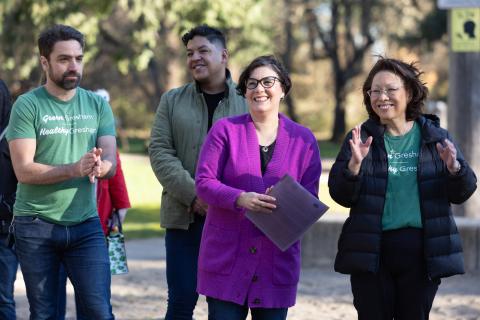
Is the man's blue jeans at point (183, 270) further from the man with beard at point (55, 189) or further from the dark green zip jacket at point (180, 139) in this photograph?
the man with beard at point (55, 189)

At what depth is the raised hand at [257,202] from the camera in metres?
4.65

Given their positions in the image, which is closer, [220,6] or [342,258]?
[342,258]

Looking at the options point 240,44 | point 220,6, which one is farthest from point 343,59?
point 220,6

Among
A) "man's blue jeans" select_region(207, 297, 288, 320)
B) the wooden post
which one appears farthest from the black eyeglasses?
the wooden post

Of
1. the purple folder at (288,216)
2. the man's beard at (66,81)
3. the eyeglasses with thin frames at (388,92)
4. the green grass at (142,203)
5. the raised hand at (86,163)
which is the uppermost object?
the man's beard at (66,81)

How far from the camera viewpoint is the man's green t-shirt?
5.30 metres

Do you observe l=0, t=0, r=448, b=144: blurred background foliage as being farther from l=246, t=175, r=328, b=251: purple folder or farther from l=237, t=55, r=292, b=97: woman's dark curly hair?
l=246, t=175, r=328, b=251: purple folder

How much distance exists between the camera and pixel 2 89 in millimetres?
6309

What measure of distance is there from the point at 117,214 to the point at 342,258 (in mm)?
2525

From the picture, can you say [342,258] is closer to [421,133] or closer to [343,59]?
[421,133]

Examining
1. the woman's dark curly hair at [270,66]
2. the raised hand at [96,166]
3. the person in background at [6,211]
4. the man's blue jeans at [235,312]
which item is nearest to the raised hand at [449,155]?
the woman's dark curly hair at [270,66]

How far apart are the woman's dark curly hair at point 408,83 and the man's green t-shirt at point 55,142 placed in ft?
4.90

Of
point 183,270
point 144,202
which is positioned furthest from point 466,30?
point 144,202

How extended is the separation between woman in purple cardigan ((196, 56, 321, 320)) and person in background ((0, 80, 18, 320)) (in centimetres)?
183
